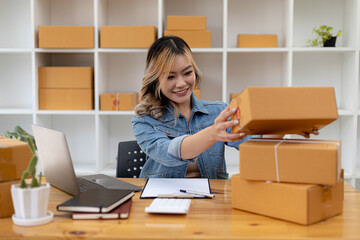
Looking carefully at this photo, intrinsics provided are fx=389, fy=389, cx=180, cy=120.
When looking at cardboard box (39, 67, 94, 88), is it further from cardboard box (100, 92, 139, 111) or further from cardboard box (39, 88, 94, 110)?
cardboard box (100, 92, 139, 111)

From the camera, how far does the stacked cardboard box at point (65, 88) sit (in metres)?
2.99

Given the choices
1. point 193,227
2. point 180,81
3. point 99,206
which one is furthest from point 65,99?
point 193,227

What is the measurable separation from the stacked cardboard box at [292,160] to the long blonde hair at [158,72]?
73 cm

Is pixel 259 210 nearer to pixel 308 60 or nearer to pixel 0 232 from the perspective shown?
pixel 0 232

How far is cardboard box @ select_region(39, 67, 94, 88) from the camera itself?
2986mm

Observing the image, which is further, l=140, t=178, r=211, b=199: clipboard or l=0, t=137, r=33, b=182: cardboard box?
l=140, t=178, r=211, b=199: clipboard

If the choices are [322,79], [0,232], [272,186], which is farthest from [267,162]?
[322,79]

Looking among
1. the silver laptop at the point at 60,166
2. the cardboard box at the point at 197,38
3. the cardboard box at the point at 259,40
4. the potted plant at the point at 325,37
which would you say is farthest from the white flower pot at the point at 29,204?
the potted plant at the point at 325,37

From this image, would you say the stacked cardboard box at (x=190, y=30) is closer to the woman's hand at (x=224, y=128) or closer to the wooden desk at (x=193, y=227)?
the woman's hand at (x=224, y=128)

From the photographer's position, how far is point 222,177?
6.66 ft

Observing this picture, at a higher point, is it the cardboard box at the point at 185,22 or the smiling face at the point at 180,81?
the cardboard box at the point at 185,22

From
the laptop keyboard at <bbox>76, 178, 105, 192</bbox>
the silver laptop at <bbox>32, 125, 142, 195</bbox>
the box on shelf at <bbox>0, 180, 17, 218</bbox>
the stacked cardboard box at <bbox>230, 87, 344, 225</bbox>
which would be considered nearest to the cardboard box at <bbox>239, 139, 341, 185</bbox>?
the stacked cardboard box at <bbox>230, 87, 344, 225</bbox>

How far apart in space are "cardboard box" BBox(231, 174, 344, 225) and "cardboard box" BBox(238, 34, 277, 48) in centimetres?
184

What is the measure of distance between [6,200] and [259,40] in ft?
7.29
